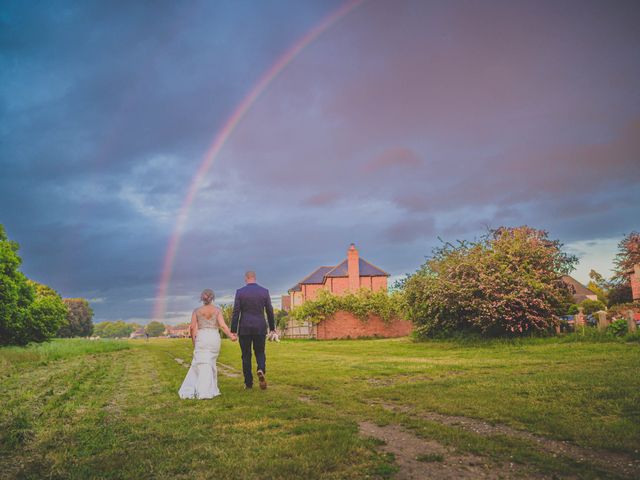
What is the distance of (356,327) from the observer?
149 ft

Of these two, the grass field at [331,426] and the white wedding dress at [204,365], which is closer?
the grass field at [331,426]

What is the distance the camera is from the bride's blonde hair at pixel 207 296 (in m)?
10.4

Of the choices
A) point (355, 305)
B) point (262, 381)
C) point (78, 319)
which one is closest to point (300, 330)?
point (355, 305)

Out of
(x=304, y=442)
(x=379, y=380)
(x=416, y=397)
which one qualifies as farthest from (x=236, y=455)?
(x=379, y=380)

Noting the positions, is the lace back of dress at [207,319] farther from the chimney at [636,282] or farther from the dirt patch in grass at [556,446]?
the chimney at [636,282]

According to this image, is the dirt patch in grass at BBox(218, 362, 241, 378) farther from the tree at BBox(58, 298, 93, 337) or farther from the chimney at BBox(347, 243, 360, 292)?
the tree at BBox(58, 298, 93, 337)

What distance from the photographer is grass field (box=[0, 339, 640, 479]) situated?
4.43 metres

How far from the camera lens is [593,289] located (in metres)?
77.9

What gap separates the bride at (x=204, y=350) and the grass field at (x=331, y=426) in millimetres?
589

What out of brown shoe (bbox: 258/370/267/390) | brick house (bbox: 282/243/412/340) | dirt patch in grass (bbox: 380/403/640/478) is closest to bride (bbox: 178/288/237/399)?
brown shoe (bbox: 258/370/267/390)

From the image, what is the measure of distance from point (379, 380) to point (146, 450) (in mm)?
6599

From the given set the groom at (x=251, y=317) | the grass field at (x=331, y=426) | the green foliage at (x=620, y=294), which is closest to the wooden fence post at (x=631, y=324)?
the grass field at (x=331, y=426)

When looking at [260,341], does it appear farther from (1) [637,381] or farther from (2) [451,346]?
(2) [451,346]

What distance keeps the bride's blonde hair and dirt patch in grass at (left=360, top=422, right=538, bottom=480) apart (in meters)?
5.84
